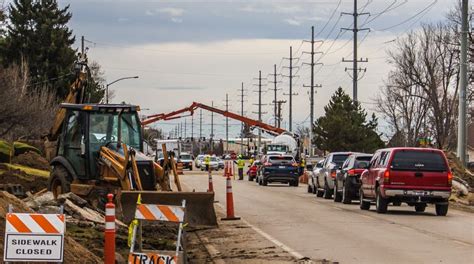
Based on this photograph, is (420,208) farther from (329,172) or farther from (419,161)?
(329,172)

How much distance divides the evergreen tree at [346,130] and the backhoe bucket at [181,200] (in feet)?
166

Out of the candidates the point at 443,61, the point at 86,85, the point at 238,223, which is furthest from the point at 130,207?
the point at 443,61

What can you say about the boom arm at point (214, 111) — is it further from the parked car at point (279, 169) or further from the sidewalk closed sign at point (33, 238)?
the sidewalk closed sign at point (33, 238)

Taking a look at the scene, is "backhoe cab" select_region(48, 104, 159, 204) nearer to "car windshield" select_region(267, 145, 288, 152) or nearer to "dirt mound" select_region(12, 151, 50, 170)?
"dirt mound" select_region(12, 151, 50, 170)

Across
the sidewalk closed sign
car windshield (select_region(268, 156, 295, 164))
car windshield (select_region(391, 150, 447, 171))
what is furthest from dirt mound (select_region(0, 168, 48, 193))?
the sidewalk closed sign

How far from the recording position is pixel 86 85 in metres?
26.6

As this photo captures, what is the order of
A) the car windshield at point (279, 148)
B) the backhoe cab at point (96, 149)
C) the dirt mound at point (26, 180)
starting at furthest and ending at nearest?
the car windshield at point (279, 148)
the dirt mound at point (26, 180)
the backhoe cab at point (96, 149)

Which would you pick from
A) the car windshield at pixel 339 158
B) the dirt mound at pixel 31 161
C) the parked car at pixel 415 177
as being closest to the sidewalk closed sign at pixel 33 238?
the parked car at pixel 415 177

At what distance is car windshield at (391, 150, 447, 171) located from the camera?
2470 centimetres

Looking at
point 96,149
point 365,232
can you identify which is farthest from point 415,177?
point 96,149

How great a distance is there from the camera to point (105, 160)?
2009 cm

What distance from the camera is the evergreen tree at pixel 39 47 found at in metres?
66.1

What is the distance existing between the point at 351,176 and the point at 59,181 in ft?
39.5

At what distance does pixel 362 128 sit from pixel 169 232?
2152 inches
